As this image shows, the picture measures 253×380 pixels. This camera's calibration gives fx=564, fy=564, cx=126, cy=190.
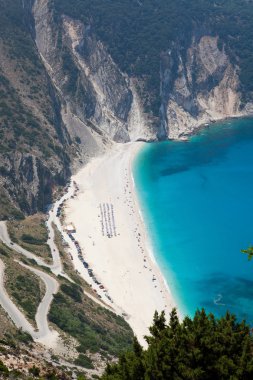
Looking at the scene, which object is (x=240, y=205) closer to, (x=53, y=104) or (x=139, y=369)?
(x=53, y=104)

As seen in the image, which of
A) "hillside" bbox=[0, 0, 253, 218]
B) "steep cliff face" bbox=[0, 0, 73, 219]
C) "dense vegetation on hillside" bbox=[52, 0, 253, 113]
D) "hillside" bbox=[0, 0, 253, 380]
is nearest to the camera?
"hillside" bbox=[0, 0, 253, 380]

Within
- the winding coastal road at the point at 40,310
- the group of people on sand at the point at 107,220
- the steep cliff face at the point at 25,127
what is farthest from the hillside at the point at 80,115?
the group of people on sand at the point at 107,220

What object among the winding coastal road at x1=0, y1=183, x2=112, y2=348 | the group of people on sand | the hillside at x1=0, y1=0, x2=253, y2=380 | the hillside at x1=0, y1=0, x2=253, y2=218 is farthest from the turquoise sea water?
the hillside at x1=0, y1=0, x2=253, y2=218

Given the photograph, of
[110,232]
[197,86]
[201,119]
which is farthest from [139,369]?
[197,86]

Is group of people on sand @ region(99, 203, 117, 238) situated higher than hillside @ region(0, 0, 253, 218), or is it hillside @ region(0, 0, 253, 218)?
hillside @ region(0, 0, 253, 218)

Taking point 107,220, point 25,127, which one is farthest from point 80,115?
point 107,220

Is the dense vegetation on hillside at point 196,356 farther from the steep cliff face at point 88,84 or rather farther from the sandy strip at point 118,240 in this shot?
the steep cliff face at point 88,84

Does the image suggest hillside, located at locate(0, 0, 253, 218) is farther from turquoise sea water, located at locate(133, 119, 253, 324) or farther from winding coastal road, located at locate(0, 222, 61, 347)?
winding coastal road, located at locate(0, 222, 61, 347)
